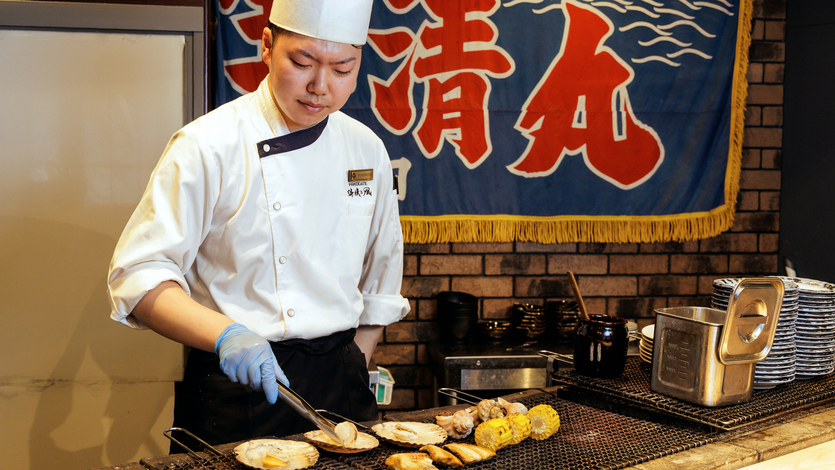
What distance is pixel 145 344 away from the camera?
2.53 meters

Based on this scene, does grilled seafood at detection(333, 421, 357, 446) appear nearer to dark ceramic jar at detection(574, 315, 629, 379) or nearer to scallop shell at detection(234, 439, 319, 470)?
scallop shell at detection(234, 439, 319, 470)

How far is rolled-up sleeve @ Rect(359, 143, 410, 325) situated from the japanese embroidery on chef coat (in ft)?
3.85

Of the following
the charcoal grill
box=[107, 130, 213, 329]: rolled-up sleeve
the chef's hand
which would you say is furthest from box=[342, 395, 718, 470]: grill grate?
box=[107, 130, 213, 329]: rolled-up sleeve

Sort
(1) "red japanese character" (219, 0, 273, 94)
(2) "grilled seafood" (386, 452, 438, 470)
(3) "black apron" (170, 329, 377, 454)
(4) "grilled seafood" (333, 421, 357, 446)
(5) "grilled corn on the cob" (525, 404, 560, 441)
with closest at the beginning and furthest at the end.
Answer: (2) "grilled seafood" (386, 452, 438, 470)
(4) "grilled seafood" (333, 421, 357, 446)
(5) "grilled corn on the cob" (525, 404, 560, 441)
(3) "black apron" (170, 329, 377, 454)
(1) "red japanese character" (219, 0, 273, 94)

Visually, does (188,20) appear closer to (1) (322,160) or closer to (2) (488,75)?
(1) (322,160)

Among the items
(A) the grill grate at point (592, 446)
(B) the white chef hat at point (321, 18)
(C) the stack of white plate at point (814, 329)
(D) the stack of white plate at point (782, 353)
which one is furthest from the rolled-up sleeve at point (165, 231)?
(C) the stack of white plate at point (814, 329)

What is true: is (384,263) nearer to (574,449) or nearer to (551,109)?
(574,449)


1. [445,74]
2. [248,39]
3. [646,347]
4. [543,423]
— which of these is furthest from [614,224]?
[543,423]

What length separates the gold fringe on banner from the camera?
321cm

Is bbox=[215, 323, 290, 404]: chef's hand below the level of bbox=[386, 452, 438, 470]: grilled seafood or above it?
above

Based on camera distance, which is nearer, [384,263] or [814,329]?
[814,329]

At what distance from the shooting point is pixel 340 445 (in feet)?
4.03

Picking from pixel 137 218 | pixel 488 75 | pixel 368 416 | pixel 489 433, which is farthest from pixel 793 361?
pixel 488 75

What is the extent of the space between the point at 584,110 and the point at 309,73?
2.02 meters
